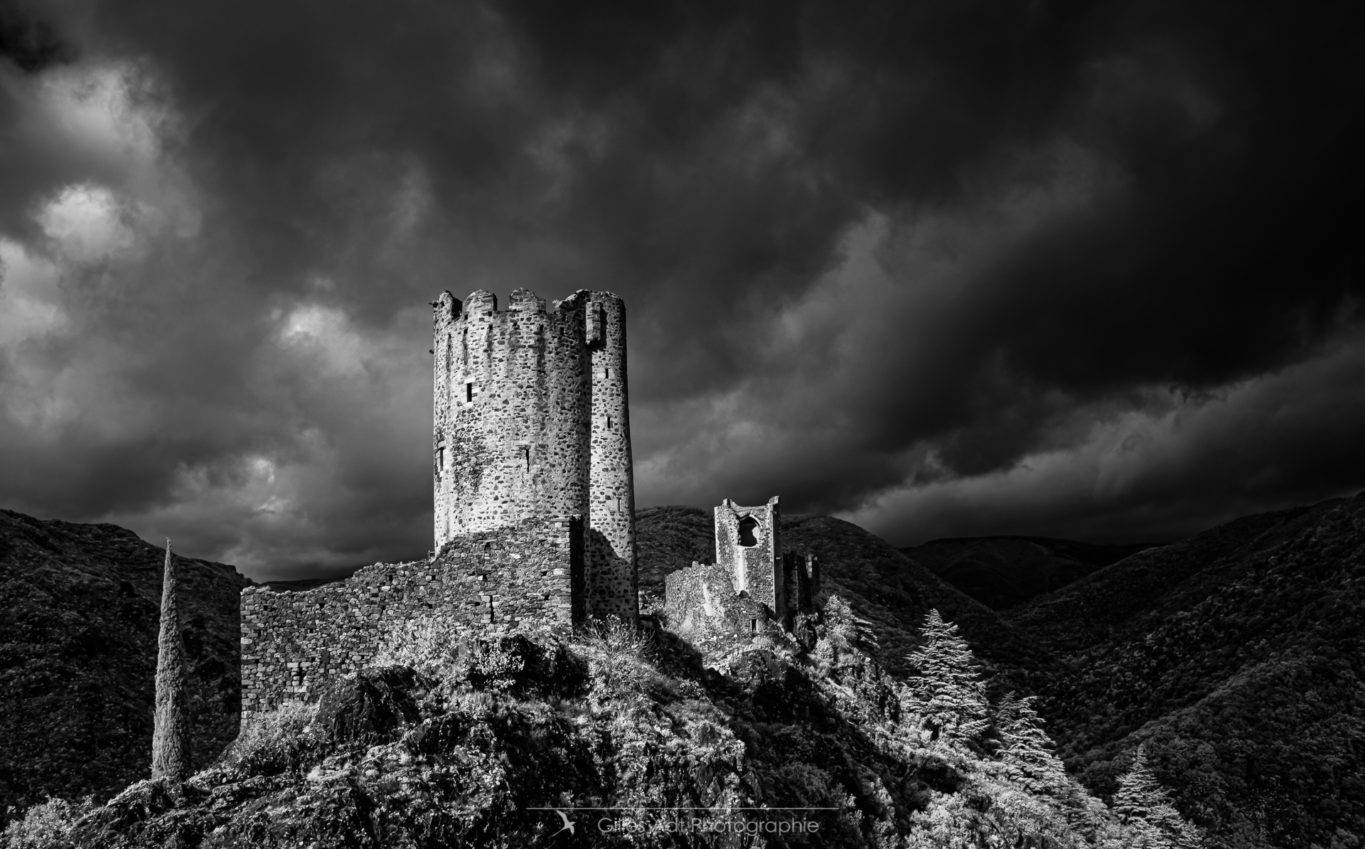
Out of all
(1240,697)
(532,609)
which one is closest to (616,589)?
(532,609)

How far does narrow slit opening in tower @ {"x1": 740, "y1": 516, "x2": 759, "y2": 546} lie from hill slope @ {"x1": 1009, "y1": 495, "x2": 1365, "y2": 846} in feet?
88.7

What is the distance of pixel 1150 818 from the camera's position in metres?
40.2

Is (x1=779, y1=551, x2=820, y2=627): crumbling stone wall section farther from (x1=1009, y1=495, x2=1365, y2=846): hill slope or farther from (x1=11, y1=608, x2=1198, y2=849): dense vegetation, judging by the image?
(x1=1009, y1=495, x2=1365, y2=846): hill slope

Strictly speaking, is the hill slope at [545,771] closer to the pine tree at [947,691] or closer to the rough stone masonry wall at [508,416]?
the rough stone masonry wall at [508,416]

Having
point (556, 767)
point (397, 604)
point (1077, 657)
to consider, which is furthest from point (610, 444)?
point (1077, 657)

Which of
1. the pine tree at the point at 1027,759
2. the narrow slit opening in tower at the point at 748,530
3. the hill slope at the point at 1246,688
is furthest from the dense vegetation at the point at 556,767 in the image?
the hill slope at the point at 1246,688

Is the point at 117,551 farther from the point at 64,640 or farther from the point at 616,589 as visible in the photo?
the point at 616,589

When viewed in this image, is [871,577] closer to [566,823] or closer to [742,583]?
[742,583]

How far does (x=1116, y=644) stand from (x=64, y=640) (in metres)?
100

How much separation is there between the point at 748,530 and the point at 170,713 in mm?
26912

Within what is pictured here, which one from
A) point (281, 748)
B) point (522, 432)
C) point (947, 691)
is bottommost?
point (947, 691)

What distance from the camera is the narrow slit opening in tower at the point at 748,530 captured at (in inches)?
1693

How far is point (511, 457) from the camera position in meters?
25.8

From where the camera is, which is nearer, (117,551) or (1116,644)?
(117,551)
